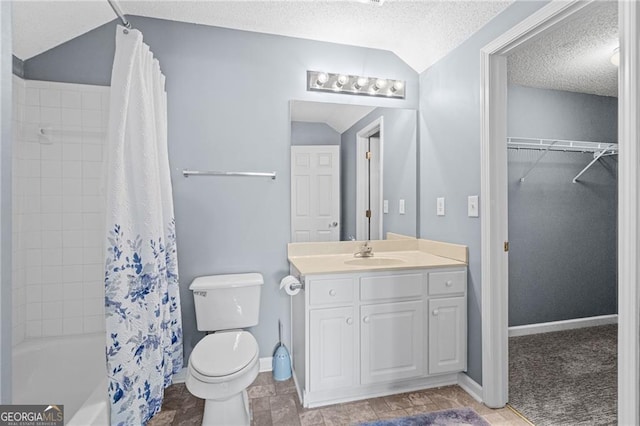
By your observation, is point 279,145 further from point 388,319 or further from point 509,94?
point 509,94

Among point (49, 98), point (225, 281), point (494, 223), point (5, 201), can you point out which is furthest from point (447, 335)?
point (49, 98)

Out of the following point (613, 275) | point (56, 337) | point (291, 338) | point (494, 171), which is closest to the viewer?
point (494, 171)

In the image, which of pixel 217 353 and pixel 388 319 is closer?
pixel 217 353

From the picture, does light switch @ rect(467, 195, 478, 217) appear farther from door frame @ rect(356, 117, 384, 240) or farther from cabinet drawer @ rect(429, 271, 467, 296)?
door frame @ rect(356, 117, 384, 240)

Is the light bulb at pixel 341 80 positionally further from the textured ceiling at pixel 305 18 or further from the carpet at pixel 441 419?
the carpet at pixel 441 419

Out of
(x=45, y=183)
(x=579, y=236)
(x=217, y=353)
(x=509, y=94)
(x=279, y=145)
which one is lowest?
(x=217, y=353)

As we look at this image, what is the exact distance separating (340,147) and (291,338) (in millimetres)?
1501

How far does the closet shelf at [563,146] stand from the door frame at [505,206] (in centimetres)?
111

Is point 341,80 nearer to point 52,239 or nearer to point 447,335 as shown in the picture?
point 447,335

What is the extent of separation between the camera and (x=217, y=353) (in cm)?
164

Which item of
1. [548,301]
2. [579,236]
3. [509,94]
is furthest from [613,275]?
[509,94]

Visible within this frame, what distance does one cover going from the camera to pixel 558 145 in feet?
9.23

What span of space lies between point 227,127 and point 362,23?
1208mm

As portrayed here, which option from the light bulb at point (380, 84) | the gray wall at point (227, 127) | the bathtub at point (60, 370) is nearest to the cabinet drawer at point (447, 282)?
the gray wall at point (227, 127)
